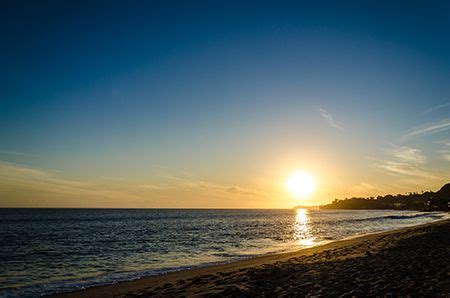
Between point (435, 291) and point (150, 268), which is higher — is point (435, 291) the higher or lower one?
the higher one

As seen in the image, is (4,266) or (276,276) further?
(4,266)

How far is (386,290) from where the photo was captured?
33.2ft

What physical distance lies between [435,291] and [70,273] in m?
18.1

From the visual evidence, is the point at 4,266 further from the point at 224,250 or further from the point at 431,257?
the point at 431,257

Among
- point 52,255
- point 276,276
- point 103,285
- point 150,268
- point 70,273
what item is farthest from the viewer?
point 52,255

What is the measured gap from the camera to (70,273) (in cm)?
1900

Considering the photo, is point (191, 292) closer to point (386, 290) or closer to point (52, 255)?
Result: point (386, 290)

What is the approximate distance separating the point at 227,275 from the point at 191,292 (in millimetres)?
3706

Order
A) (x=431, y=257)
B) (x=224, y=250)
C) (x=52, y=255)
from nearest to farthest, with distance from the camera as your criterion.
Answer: (x=431, y=257), (x=52, y=255), (x=224, y=250)

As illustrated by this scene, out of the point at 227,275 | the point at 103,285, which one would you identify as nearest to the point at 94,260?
the point at 103,285

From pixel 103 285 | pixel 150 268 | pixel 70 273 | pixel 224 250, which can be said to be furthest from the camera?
pixel 224 250

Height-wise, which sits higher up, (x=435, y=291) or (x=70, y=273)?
(x=435, y=291)

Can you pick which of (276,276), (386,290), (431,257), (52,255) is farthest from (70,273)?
(431,257)

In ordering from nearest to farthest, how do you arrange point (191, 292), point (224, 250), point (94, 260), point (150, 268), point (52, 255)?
point (191, 292) < point (150, 268) < point (94, 260) < point (52, 255) < point (224, 250)
